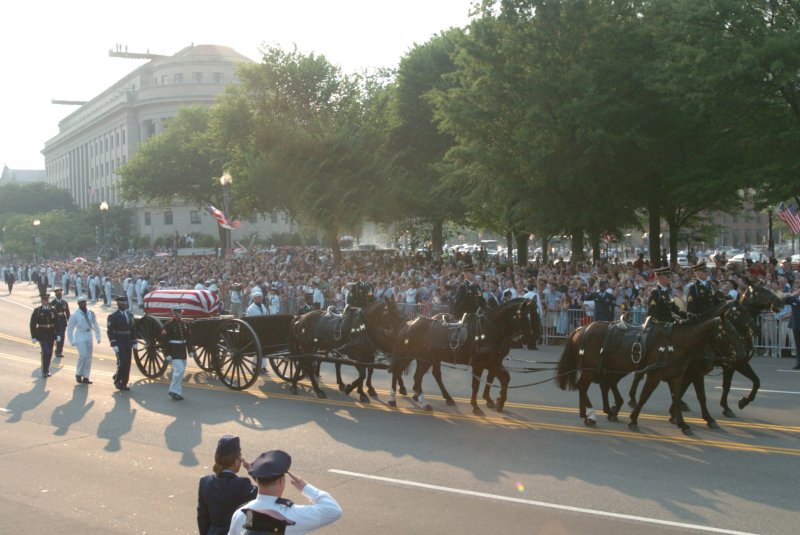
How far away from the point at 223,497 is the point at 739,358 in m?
8.95

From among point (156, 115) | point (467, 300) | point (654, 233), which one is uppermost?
point (156, 115)

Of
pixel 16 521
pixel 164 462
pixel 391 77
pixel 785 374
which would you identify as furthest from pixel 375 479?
pixel 391 77

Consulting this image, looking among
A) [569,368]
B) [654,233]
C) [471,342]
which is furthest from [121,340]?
[654,233]

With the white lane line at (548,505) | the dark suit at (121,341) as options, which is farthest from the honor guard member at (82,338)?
the white lane line at (548,505)

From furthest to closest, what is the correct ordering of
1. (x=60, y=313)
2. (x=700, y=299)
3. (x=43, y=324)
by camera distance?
(x=60, y=313) → (x=43, y=324) → (x=700, y=299)

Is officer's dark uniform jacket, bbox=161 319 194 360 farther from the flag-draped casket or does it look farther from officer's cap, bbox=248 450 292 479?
officer's cap, bbox=248 450 292 479

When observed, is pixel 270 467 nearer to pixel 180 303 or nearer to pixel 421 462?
pixel 421 462

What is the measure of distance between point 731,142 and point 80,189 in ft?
442

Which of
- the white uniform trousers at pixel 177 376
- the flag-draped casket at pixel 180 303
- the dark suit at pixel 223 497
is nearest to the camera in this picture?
the dark suit at pixel 223 497

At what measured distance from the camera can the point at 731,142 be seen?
28.4 metres

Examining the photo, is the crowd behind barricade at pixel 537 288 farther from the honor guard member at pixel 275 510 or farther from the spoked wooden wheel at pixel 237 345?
the honor guard member at pixel 275 510

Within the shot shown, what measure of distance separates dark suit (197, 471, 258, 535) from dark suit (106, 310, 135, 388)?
11750mm

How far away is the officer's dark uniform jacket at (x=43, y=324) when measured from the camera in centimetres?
1806

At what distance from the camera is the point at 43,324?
18.2 meters
